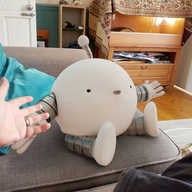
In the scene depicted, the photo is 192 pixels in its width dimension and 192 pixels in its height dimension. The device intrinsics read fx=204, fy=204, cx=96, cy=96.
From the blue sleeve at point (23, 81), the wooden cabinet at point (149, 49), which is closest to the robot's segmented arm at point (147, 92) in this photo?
the blue sleeve at point (23, 81)

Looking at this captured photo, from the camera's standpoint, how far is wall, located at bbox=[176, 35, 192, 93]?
8.39 ft

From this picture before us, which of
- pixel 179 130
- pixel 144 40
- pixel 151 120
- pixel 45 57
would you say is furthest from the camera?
pixel 144 40

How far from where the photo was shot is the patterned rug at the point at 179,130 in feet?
4.66

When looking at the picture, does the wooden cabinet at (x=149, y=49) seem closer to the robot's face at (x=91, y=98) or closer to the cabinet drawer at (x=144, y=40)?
the cabinet drawer at (x=144, y=40)

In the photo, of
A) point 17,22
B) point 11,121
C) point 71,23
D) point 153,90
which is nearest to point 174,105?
point 153,90

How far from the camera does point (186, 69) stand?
103 inches

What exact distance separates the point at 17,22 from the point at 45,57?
3.93 ft

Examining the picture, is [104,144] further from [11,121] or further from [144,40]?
[144,40]

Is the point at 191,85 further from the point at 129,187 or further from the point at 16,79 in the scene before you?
the point at 129,187

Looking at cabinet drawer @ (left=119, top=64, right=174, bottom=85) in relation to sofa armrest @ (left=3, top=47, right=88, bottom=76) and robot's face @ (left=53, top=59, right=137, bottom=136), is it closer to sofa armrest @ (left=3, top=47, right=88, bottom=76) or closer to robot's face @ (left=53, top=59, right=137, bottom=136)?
sofa armrest @ (left=3, top=47, right=88, bottom=76)

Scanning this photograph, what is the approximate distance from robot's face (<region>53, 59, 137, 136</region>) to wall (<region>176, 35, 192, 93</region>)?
6.87 ft

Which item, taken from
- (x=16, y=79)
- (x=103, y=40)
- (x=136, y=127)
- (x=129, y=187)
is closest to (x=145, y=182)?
(x=129, y=187)

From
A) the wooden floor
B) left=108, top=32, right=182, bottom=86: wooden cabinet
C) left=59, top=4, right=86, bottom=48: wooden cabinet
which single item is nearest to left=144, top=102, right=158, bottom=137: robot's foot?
the wooden floor

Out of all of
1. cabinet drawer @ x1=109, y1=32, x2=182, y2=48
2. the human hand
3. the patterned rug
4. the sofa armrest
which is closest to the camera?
the human hand
